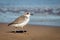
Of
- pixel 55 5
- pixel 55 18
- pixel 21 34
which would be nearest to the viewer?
pixel 21 34

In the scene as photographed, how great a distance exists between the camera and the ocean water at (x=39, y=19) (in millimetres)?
4422

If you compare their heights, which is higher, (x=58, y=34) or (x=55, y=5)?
(x=55, y=5)

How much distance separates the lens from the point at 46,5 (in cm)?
495

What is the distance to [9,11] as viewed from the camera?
5.06 m

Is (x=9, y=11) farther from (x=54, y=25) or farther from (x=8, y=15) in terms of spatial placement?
(x=54, y=25)

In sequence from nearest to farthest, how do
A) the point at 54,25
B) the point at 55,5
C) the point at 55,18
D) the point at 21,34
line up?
the point at 21,34, the point at 54,25, the point at 55,18, the point at 55,5

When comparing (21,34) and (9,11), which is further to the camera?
(9,11)

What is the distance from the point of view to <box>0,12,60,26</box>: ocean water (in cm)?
442

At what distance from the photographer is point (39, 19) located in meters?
4.61

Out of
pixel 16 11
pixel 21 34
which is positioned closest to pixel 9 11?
pixel 16 11

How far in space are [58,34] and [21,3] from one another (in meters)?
1.94

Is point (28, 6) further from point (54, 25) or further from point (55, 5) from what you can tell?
point (54, 25)

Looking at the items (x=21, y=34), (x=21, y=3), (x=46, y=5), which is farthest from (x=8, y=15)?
(x=21, y=34)

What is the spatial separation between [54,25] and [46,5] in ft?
2.75
